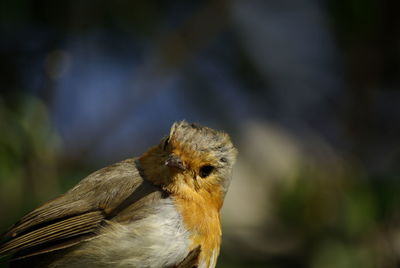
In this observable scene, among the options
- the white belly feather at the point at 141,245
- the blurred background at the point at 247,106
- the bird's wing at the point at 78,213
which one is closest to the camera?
the white belly feather at the point at 141,245

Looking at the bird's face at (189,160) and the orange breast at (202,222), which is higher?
the bird's face at (189,160)

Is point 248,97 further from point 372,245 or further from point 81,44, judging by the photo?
point 372,245

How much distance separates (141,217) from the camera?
3.26m

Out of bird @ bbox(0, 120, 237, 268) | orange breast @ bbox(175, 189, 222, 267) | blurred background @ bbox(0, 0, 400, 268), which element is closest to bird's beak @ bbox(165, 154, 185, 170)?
bird @ bbox(0, 120, 237, 268)

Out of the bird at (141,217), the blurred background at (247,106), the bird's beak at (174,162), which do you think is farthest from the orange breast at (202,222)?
the blurred background at (247,106)

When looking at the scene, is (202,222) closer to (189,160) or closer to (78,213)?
(189,160)

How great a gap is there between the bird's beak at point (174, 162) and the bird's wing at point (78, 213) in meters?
0.18

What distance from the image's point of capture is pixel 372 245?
14.1 ft

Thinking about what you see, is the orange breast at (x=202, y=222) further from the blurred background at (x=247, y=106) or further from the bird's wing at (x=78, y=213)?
the blurred background at (x=247, y=106)

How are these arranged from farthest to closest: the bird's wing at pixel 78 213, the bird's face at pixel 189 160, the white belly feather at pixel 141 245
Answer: the bird's face at pixel 189 160
the bird's wing at pixel 78 213
the white belly feather at pixel 141 245

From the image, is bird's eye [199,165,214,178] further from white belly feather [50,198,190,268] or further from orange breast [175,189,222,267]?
white belly feather [50,198,190,268]

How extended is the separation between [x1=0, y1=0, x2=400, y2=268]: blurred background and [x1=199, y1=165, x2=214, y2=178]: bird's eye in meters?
0.84

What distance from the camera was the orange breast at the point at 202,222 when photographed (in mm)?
3268

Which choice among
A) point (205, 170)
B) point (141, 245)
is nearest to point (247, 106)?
point (205, 170)
